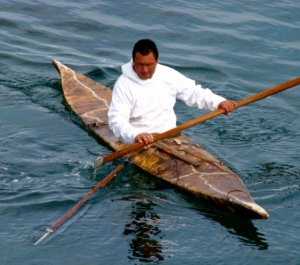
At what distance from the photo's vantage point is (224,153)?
12258 millimetres

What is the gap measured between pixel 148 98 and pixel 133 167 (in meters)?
1.05

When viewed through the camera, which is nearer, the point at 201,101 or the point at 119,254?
the point at 119,254

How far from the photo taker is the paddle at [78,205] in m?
9.88

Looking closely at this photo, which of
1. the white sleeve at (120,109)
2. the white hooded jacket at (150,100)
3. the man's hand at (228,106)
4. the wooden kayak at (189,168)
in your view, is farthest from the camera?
the white hooded jacket at (150,100)

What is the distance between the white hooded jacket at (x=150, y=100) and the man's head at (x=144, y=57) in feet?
0.71

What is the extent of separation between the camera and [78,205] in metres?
10.2

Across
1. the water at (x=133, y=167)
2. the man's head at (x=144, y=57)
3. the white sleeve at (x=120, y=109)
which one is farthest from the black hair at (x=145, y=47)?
the water at (x=133, y=167)

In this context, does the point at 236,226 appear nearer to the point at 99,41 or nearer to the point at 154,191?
the point at 154,191

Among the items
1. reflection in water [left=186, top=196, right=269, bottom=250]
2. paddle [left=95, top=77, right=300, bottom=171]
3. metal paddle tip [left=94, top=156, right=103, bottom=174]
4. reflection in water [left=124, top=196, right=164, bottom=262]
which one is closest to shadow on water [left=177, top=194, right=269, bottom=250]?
reflection in water [left=186, top=196, right=269, bottom=250]

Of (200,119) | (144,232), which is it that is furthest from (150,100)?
(144,232)

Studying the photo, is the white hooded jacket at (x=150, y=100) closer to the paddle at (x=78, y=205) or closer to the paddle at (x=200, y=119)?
the paddle at (x=200, y=119)

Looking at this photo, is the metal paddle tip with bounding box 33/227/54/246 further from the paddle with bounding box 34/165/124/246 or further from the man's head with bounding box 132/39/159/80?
the man's head with bounding box 132/39/159/80

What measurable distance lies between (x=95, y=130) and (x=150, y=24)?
661 centimetres

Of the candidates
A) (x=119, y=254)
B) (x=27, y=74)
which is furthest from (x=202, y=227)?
(x=27, y=74)
